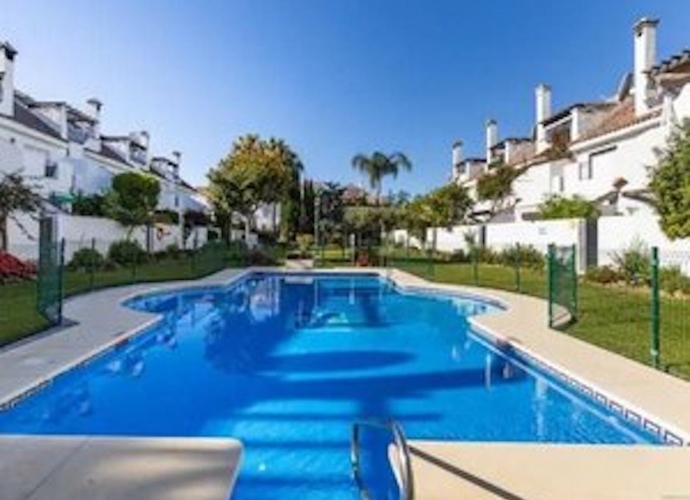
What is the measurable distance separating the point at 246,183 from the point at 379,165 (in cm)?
2664

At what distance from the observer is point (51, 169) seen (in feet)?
104

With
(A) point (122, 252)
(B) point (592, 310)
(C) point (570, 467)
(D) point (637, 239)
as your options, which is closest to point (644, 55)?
(D) point (637, 239)

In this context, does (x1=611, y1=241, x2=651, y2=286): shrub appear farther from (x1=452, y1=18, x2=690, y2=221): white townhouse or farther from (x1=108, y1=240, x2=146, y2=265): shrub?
(x1=108, y1=240, x2=146, y2=265): shrub

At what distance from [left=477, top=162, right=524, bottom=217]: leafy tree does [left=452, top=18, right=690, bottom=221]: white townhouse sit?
1.80 ft

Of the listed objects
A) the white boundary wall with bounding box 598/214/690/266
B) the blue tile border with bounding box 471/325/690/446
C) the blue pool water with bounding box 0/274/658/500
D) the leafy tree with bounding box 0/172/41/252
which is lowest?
the blue pool water with bounding box 0/274/658/500

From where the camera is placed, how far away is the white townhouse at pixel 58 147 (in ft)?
92.8

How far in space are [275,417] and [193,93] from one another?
74.0ft

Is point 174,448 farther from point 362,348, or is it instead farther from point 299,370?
point 362,348

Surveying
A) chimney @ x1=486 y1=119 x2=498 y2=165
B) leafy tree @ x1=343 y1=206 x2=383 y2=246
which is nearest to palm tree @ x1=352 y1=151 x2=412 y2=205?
leafy tree @ x1=343 y1=206 x2=383 y2=246

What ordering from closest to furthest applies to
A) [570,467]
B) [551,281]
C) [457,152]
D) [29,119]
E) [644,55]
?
1. [570,467]
2. [551,281]
3. [644,55]
4. [29,119]
5. [457,152]

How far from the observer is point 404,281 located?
25891 millimetres

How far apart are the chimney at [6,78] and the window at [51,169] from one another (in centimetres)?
309

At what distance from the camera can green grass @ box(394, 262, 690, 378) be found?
10.4 metres

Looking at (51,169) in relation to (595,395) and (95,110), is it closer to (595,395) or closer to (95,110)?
(95,110)
